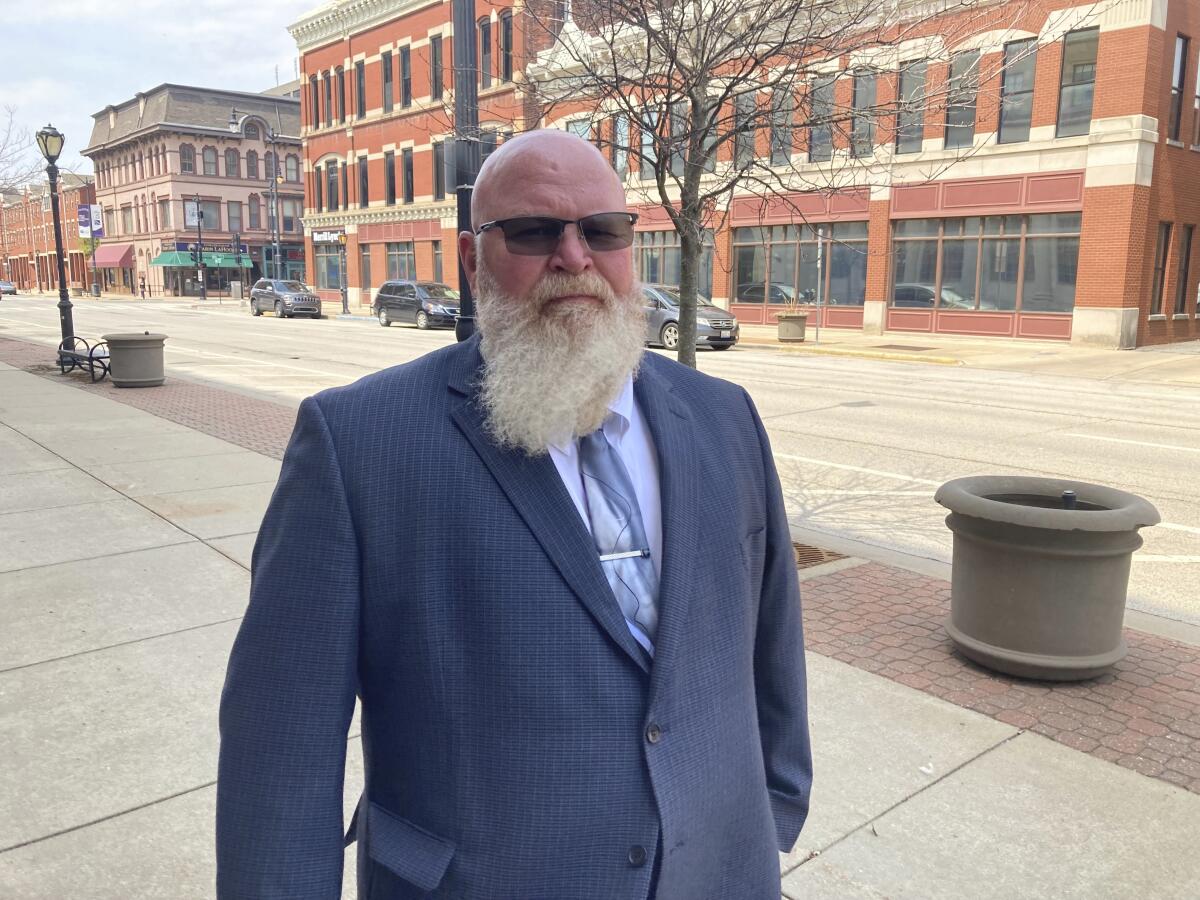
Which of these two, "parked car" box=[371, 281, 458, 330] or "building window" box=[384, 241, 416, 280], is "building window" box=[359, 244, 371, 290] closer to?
"building window" box=[384, 241, 416, 280]

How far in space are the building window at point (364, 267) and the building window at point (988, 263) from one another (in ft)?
97.7

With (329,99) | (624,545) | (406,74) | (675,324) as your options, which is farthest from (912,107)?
(329,99)

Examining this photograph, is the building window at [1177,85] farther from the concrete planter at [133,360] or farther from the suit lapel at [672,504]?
the suit lapel at [672,504]

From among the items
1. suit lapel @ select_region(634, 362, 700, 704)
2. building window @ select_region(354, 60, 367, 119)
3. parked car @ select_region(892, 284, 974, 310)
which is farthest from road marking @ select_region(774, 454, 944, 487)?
building window @ select_region(354, 60, 367, 119)

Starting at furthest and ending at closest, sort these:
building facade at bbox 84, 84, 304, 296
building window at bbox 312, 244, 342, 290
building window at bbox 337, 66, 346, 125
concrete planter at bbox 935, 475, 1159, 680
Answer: building facade at bbox 84, 84, 304, 296, building window at bbox 312, 244, 342, 290, building window at bbox 337, 66, 346, 125, concrete planter at bbox 935, 475, 1159, 680

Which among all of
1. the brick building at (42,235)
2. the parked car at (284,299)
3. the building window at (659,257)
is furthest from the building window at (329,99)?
the brick building at (42,235)

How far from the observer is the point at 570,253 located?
1.74 m

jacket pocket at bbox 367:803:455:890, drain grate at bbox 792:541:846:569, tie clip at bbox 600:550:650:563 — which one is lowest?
drain grate at bbox 792:541:846:569

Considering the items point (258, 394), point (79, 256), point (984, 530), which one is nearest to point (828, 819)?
point (984, 530)

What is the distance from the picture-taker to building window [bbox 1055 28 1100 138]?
74.0 feet

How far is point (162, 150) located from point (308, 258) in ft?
85.0

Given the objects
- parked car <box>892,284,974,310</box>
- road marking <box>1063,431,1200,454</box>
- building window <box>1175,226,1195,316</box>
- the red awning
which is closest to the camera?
road marking <box>1063,431,1200,454</box>

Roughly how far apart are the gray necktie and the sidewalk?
69.0 inches

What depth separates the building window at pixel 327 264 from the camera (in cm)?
5156
